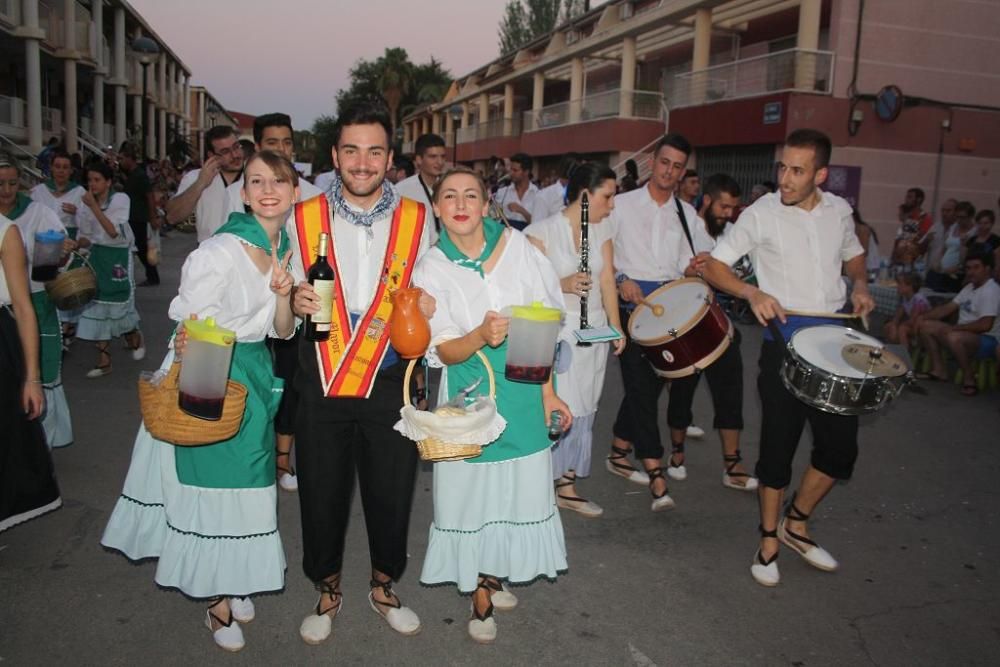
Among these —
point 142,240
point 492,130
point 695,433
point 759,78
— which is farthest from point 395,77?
point 695,433

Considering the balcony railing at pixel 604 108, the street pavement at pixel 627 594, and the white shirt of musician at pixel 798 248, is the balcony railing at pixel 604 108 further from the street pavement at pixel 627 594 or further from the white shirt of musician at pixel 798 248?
the white shirt of musician at pixel 798 248

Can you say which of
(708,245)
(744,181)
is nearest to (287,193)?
(708,245)

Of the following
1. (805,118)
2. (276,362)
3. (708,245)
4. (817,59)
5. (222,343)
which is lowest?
(276,362)

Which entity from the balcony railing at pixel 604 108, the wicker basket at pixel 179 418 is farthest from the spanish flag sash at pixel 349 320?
the balcony railing at pixel 604 108

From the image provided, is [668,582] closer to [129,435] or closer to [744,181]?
[129,435]

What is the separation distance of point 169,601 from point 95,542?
2.93ft

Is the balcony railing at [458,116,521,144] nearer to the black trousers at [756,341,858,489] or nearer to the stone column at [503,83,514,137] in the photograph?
the stone column at [503,83,514,137]

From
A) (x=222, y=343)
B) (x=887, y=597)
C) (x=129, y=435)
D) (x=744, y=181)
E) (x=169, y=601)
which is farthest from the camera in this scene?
(x=744, y=181)

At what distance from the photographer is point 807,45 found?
18250 mm

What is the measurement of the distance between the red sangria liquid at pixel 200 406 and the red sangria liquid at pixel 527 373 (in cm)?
108

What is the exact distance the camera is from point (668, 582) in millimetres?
4242

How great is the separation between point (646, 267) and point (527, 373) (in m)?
2.68

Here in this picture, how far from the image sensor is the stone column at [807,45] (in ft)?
59.4

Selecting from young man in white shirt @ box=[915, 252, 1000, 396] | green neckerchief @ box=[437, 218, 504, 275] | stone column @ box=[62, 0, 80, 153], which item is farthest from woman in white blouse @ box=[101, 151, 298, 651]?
stone column @ box=[62, 0, 80, 153]
